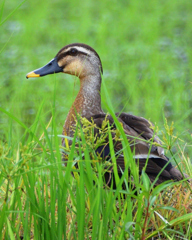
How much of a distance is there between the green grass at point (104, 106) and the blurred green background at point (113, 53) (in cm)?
2

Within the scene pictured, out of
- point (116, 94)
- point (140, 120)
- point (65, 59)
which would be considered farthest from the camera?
point (116, 94)

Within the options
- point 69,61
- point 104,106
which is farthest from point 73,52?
point 104,106

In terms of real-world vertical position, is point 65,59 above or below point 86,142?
above

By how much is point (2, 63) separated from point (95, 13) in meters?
4.20

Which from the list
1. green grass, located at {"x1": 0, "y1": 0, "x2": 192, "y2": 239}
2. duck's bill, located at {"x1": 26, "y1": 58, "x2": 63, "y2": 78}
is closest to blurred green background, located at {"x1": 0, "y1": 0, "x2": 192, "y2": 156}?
green grass, located at {"x1": 0, "y1": 0, "x2": 192, "y2": 239}

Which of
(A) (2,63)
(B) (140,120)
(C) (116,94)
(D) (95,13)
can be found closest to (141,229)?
(B) (140,120)

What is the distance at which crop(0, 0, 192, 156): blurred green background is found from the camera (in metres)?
5.39

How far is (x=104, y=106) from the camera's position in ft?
17.5

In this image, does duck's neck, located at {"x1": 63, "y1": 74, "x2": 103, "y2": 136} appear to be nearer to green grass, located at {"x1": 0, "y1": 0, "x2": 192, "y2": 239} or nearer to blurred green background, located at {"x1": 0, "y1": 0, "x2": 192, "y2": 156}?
green grass, located at {"x1": 0, "y1": 0, "x2": 192, "y2": 239}

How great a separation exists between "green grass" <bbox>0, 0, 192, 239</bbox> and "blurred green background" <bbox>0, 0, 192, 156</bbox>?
20 mm

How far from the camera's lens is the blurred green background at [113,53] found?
17.7ft

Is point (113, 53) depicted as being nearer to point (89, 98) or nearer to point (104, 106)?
point (104, 106)

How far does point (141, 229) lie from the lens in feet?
6.76

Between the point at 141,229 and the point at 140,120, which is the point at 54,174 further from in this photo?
the point at 140,120
